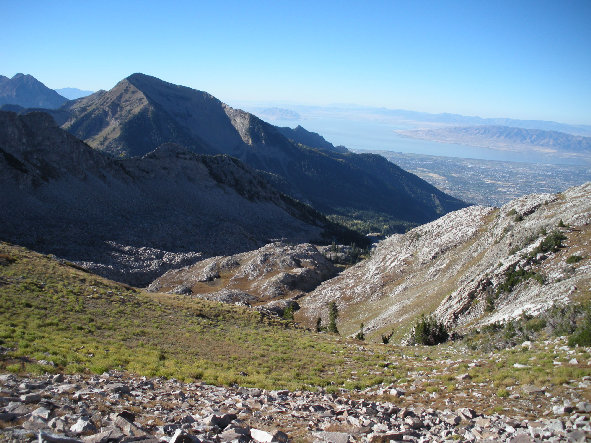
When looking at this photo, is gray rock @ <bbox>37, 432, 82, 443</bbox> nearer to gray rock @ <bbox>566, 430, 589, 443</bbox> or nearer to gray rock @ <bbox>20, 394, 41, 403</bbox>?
gray rock @ <bbox>20, 394, 41, 403</bbox>

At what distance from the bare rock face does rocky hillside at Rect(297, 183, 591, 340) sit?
8.24 m

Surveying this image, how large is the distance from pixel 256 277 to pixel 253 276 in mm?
A: 823

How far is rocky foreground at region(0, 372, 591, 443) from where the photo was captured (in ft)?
33.0

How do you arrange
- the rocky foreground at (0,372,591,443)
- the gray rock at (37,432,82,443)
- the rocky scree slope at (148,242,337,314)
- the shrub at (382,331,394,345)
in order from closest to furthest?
the gray rock at (37,432,82,443)
the rocky foreground at (0,372,591,443)
the shrub at (382,331,394,345)
the rocky scree slope at (148,242,337,314)

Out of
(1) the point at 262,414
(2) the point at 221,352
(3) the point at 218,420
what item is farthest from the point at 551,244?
(3) the point at 218,420

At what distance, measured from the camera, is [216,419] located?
11852 mm

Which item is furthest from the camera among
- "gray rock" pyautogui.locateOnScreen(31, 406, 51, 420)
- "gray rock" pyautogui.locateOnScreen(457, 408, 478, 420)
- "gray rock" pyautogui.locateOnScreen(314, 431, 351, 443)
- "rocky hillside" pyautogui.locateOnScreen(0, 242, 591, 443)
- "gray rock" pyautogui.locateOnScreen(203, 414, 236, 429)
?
"gray rock" pyautogui.locateOnScreen(457, 408, 478, 420)

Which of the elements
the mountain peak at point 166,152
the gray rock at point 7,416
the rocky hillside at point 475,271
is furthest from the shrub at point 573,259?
the mountain peak at point 166,152

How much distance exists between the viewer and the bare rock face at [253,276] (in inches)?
3329

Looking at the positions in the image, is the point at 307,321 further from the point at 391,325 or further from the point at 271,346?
the point at 271,346

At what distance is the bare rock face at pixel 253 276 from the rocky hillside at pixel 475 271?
27.0ft

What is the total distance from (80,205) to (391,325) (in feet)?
315

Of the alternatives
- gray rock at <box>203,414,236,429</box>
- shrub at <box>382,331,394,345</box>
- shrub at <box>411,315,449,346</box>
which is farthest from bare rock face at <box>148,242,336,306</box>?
gray rock at <box>203,414,236,429</box>

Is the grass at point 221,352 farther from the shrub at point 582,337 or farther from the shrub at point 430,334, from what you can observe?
the shrub at point 430,334
